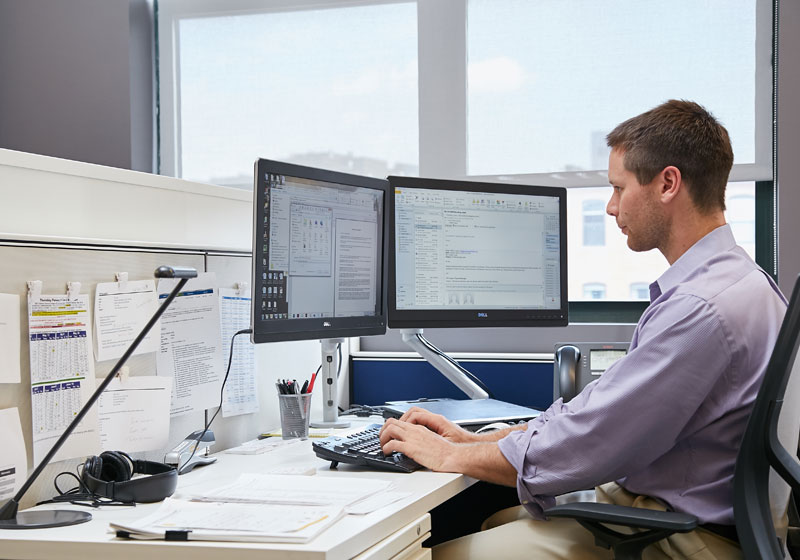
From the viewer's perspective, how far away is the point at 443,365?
7.24ft

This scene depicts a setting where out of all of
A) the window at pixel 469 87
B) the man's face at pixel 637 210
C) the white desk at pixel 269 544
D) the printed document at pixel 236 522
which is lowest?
the white desk at pixel 269 544

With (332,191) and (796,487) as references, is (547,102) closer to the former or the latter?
(332,191)

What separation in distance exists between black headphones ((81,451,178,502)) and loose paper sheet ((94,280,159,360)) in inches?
7.2

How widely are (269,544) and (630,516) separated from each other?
57 centimetres

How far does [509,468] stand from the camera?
4.73 ft

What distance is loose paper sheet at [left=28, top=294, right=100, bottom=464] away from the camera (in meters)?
1.28

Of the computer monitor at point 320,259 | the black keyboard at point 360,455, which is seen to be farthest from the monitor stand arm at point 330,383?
the black keyboard at point 360,455

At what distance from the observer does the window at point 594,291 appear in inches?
100.0

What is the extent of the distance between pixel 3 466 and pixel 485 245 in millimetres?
1325

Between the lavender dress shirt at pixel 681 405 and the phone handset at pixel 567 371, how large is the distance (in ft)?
2.29

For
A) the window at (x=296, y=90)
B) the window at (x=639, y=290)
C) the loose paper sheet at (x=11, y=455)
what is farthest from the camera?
the window at (x=296, y=90)

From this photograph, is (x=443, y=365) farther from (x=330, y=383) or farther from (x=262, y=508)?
(x=262, y=508)

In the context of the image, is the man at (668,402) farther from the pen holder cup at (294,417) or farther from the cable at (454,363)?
the cable at (454,363)

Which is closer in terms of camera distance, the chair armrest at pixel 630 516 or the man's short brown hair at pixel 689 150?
the chair armrest at pixel 630 516
